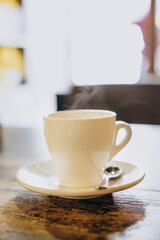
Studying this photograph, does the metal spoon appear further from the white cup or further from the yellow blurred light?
the yellow blurred light

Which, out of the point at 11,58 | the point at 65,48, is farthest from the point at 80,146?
the point at 65,48

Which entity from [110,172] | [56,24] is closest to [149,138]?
[110,172]

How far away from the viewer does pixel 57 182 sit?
0.47 meters

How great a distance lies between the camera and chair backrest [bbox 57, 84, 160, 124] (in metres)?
1.52

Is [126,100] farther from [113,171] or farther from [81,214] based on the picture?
[81,214]

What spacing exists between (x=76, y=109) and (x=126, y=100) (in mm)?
897

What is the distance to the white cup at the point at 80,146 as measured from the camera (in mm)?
419

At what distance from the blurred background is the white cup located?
2.43 metres

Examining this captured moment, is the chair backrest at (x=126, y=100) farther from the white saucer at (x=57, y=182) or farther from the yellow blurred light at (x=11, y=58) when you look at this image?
the yellow blurred light at (x=11, y=58)

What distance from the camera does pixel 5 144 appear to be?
86 cm

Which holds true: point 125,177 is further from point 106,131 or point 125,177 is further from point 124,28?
point 124,28

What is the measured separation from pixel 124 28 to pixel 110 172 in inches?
178

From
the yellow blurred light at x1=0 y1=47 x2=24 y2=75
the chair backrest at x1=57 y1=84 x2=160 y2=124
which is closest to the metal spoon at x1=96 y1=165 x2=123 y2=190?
the chair backrest at x1=57 y1=84 x2=160 y2=124

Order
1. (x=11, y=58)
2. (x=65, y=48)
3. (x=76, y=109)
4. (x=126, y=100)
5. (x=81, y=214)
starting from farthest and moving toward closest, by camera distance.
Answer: (x=65, y=48), (x=11, y=58), (x=126, y=100), (x=76, y=109), (x=81, y=214)
